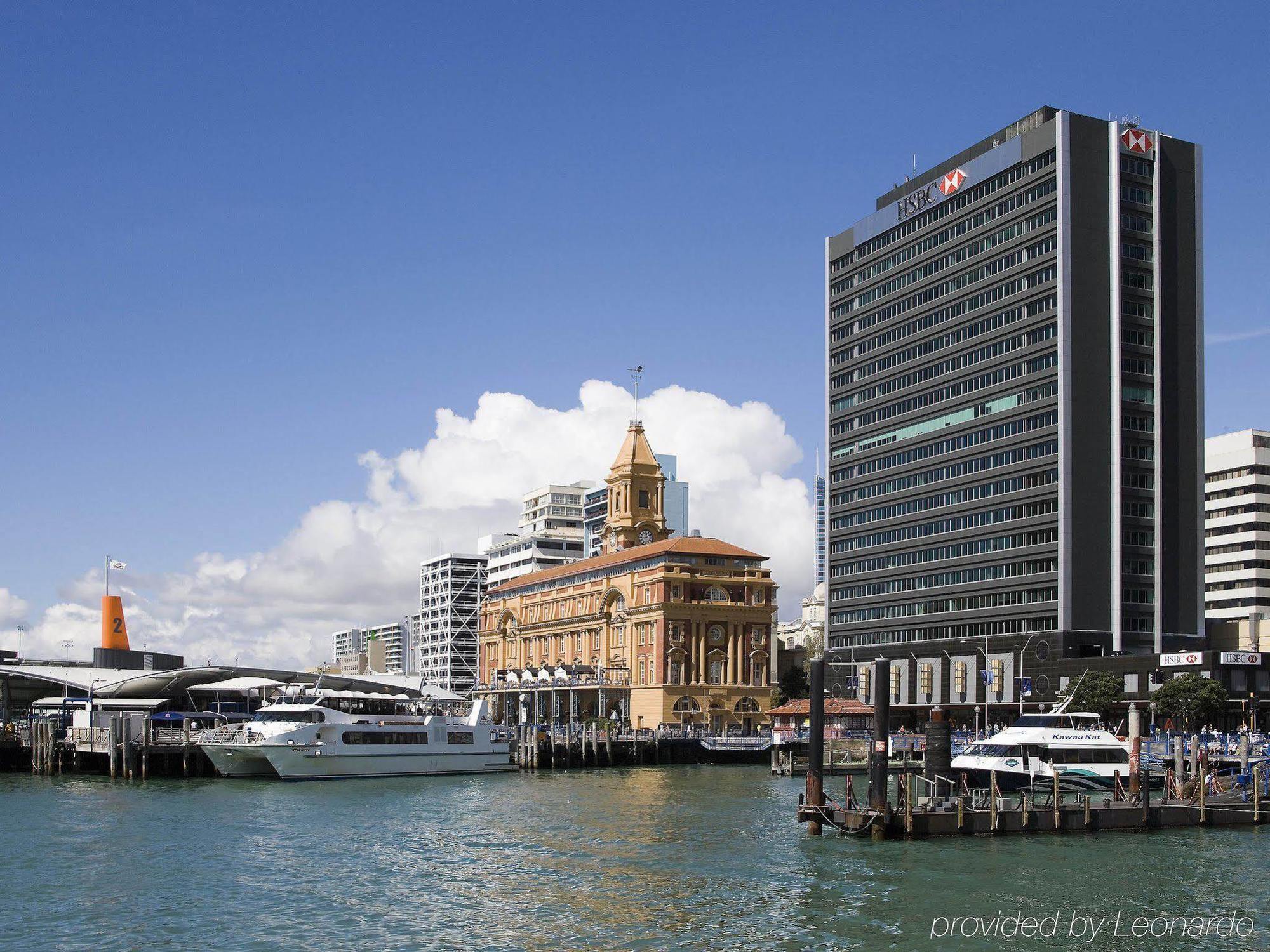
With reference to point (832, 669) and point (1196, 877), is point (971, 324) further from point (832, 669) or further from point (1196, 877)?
point (1196, 877)

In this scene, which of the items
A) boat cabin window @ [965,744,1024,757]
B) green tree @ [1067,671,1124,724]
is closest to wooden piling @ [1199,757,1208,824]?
boat cabin window @ [965,744,1024,757]

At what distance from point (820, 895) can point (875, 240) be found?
476 ft

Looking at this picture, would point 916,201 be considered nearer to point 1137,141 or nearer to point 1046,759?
point 1137,141

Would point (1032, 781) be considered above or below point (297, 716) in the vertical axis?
below

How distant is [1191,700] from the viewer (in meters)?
123

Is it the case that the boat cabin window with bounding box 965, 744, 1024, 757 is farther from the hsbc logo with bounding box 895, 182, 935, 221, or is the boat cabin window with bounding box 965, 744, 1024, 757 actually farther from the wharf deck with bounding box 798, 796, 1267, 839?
the hsbc logo with bounding box 895, 182, 935, 221

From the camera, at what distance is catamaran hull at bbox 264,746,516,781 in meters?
96.8

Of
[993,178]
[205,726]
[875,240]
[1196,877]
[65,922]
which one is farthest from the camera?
[875,240]

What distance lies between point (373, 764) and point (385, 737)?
2217 millimetres

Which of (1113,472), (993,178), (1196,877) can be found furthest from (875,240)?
(1196,877)

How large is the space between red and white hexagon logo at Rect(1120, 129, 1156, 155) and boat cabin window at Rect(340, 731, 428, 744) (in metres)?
99.8

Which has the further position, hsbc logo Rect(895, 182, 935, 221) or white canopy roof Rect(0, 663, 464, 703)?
hsbc logo Rect(895, 182, 935, 221)

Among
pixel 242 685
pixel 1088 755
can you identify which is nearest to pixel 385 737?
pixel 242 685

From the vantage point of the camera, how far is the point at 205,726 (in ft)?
384
